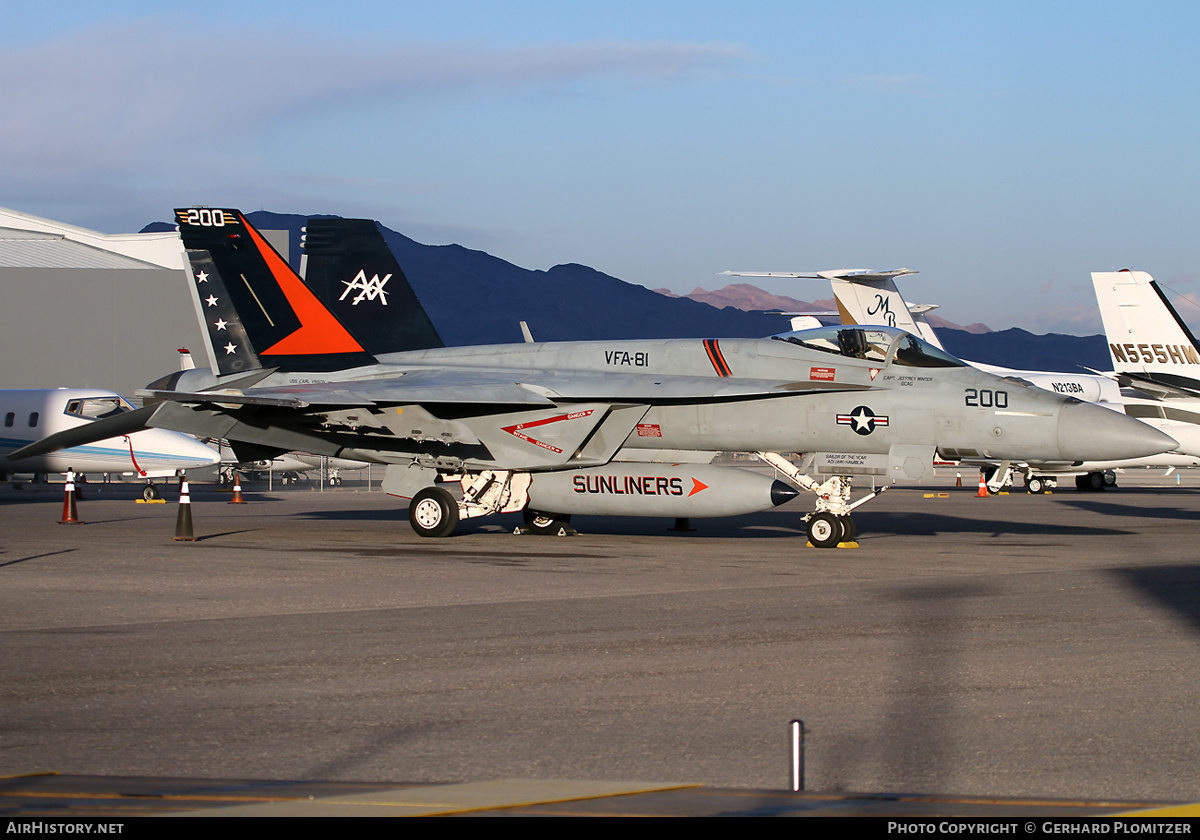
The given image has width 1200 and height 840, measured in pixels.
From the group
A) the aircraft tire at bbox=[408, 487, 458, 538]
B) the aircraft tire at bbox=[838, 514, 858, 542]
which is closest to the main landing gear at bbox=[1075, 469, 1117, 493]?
the aircraft tire at bbox=[838, 514, 858, 542]

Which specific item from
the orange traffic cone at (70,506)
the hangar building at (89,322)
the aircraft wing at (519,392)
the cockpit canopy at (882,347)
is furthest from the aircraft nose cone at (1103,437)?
the hangar building at (89,322)

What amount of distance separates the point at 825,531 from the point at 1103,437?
3692 millimetres

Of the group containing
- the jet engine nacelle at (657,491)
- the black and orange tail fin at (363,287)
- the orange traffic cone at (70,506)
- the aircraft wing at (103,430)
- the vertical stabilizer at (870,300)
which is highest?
the vertical stabilizer at (870,300)

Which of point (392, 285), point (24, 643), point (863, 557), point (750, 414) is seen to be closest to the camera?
point (24, 643)

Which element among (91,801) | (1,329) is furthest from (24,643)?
(1,329)

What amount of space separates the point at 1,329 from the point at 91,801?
175ft

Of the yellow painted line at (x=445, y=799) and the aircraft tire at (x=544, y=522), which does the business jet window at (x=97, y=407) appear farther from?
the yellow painted line at (x=445, y=799)

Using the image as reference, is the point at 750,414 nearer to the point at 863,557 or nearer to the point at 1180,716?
the point at 863,557

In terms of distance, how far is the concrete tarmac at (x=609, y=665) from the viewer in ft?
16.0

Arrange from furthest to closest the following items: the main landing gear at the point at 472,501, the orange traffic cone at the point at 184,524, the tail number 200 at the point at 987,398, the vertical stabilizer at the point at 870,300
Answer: the vertical stabilizer at the point at 870,300, the main landing gear at the point at 472,501, the orange traffic cone at the point at 184,524, the tail number 200 at the point at 987,398

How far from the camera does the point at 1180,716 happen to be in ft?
19.0

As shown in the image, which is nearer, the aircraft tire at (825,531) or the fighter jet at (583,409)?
the fighter jet at (583,409)

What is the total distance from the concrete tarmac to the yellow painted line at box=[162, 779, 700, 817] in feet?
1.79

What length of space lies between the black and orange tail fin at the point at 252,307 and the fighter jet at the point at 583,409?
0.02 m
